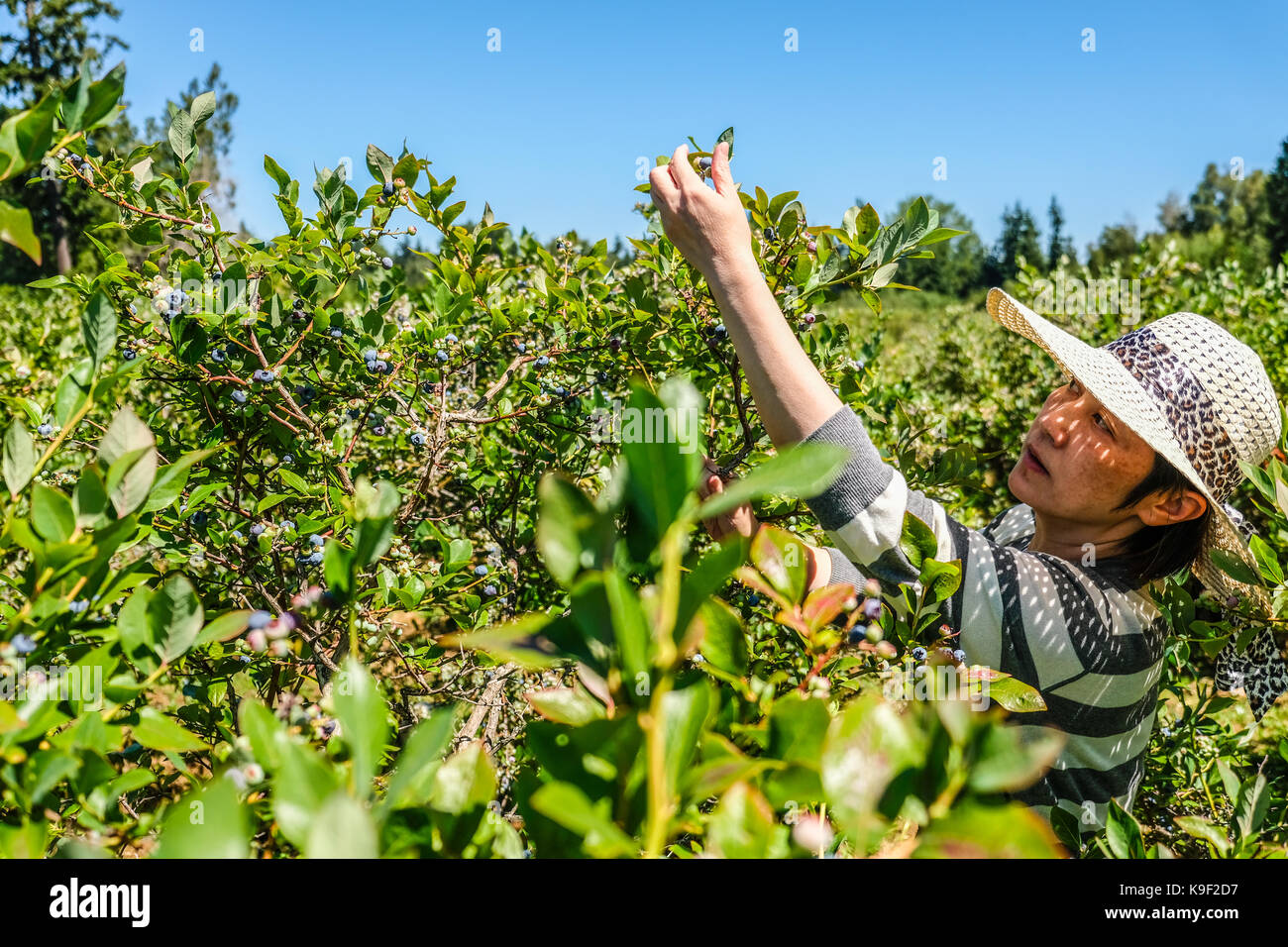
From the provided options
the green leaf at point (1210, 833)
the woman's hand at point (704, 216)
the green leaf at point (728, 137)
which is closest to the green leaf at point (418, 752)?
the green leaf at point (1210, 833)

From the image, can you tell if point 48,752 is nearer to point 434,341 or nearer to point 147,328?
point 147,328

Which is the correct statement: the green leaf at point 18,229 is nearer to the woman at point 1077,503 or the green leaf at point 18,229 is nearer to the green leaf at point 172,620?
the green leaf at point 172,620

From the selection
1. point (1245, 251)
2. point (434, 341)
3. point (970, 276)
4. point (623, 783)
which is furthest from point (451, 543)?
point (970, 276)

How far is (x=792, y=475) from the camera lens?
0.43 meters

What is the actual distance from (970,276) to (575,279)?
54.2m

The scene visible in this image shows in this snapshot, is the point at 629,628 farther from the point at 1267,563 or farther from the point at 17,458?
the point at 1267,563

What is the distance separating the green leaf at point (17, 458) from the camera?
1.99ft

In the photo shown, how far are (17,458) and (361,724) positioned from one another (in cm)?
43

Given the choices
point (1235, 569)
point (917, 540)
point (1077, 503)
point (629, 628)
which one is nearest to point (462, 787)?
point (629, 628)

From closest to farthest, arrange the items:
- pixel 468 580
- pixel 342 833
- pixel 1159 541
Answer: pixel 342 833, pixel 1159 541, pixel 468 580

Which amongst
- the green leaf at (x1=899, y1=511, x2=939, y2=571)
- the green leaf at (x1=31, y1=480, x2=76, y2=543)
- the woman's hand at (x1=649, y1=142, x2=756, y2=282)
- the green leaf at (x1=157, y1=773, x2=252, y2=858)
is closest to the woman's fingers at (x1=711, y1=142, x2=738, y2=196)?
the woman's hand at (x1=649, y1=142, x2=756, y2=282)

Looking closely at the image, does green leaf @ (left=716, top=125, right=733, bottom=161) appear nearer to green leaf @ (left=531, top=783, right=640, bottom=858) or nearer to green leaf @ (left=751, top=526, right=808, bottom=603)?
green leaf @ (left=751, top=526, right=808, bottom=603)

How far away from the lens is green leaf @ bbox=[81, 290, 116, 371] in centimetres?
65

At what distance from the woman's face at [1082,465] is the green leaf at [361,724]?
126 cm
